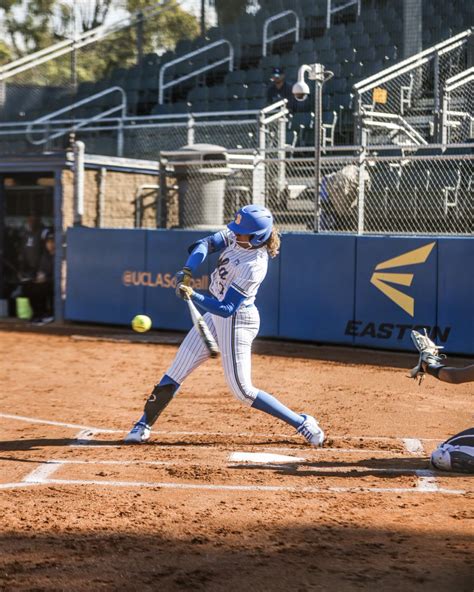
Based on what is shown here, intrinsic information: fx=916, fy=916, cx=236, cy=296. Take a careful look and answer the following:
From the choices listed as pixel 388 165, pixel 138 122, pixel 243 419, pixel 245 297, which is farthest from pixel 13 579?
pixel 138 122

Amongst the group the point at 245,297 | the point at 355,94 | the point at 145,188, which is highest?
the point at 355,94

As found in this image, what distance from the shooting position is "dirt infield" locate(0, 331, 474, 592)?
176 inches

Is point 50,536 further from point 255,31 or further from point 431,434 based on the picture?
point 255,31

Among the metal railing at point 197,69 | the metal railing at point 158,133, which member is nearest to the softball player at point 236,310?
the metal railing at point 158,133

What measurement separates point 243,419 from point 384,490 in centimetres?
261

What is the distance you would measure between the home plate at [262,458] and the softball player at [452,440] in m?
1.05

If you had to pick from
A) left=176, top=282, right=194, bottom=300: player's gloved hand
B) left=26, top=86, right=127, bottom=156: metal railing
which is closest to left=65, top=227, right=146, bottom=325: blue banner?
left=26, top=86, right=127, bottom=156: metal railing

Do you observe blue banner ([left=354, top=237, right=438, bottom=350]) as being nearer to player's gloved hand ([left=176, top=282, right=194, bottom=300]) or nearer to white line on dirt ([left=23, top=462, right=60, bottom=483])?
player's gloved hand ([left=176, top=282, right=194, bottom=300])

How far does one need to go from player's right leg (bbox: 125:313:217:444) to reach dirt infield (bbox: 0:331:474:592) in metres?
0.19

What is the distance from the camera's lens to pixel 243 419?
8477 mm

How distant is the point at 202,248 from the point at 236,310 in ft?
1.90

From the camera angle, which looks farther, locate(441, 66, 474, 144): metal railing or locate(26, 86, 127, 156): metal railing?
locate(26, 86, 127, 156): metal railing

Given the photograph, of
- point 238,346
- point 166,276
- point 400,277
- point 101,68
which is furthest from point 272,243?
point 101,68

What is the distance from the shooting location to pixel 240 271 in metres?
6.97
